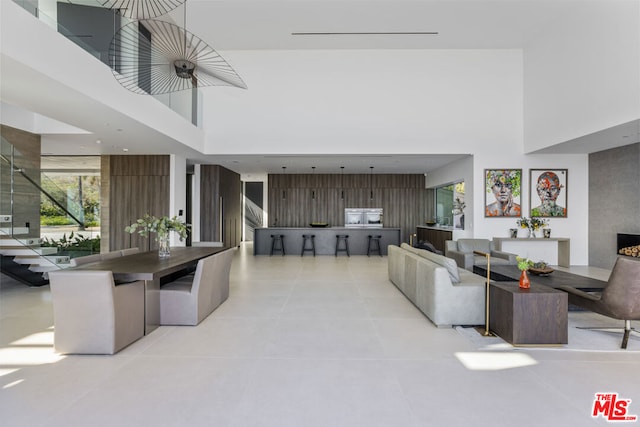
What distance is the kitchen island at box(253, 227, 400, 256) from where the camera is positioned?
1121 centimetres

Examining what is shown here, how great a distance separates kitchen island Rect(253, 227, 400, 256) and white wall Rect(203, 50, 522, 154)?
10.0ft

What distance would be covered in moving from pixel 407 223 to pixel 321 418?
1167 centimetres

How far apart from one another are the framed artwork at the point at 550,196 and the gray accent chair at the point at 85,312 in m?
8.98

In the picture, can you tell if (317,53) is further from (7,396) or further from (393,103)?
(7,396)

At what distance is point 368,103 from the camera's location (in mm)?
8938

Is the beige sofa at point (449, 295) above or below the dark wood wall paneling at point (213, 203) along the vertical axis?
below

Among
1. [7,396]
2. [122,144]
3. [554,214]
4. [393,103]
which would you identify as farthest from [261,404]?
[554,214]

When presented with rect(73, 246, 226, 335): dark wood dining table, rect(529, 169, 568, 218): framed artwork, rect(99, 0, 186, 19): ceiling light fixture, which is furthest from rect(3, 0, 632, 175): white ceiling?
rect(73, 246, 226, 335): dark wood dining table

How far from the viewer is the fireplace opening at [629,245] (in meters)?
6.94

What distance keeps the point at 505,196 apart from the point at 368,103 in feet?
13.4

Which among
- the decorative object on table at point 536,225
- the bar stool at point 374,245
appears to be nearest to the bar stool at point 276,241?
the bar stool at point 374,245

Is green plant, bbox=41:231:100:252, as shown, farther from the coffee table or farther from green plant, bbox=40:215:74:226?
the coffee table

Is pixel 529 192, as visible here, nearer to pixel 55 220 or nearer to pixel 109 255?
pixel 109 255

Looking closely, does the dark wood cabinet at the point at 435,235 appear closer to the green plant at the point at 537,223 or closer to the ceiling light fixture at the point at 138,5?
the green plant at the point at 537,223
